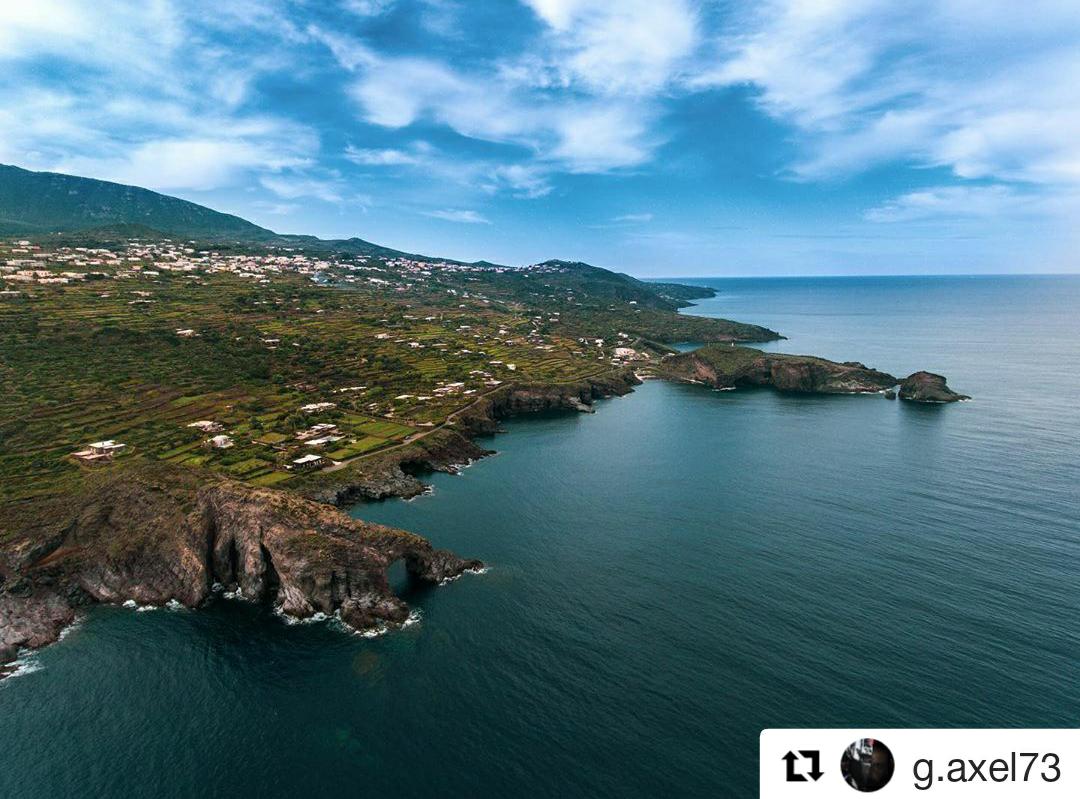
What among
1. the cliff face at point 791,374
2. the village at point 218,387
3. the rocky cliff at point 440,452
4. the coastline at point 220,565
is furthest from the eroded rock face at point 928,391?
the coastline at point 220,565

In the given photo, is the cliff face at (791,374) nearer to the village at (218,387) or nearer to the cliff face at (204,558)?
the village at (218,387)

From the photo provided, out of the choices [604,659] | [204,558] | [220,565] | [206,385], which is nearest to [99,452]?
[204,558]

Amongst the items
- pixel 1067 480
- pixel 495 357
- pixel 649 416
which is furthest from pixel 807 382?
pixel 495 357

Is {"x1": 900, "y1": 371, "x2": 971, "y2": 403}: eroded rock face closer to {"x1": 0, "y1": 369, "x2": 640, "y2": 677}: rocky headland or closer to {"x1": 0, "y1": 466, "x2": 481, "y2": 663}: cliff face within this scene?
{"x1": 0, "y1": 369, "x2": 640, "y2": 677}: rocky headland

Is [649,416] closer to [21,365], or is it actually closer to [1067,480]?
[1067,480]

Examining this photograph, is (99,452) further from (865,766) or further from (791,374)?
(791,374)

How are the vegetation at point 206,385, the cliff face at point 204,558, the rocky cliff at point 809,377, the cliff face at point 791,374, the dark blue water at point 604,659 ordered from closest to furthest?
the dark blue water at point 604,659 → the cliff face at point 204,558 → the vegetation at point 206,385 → the rocky cliff at point 809,377 → the cliff face at point 791,374
